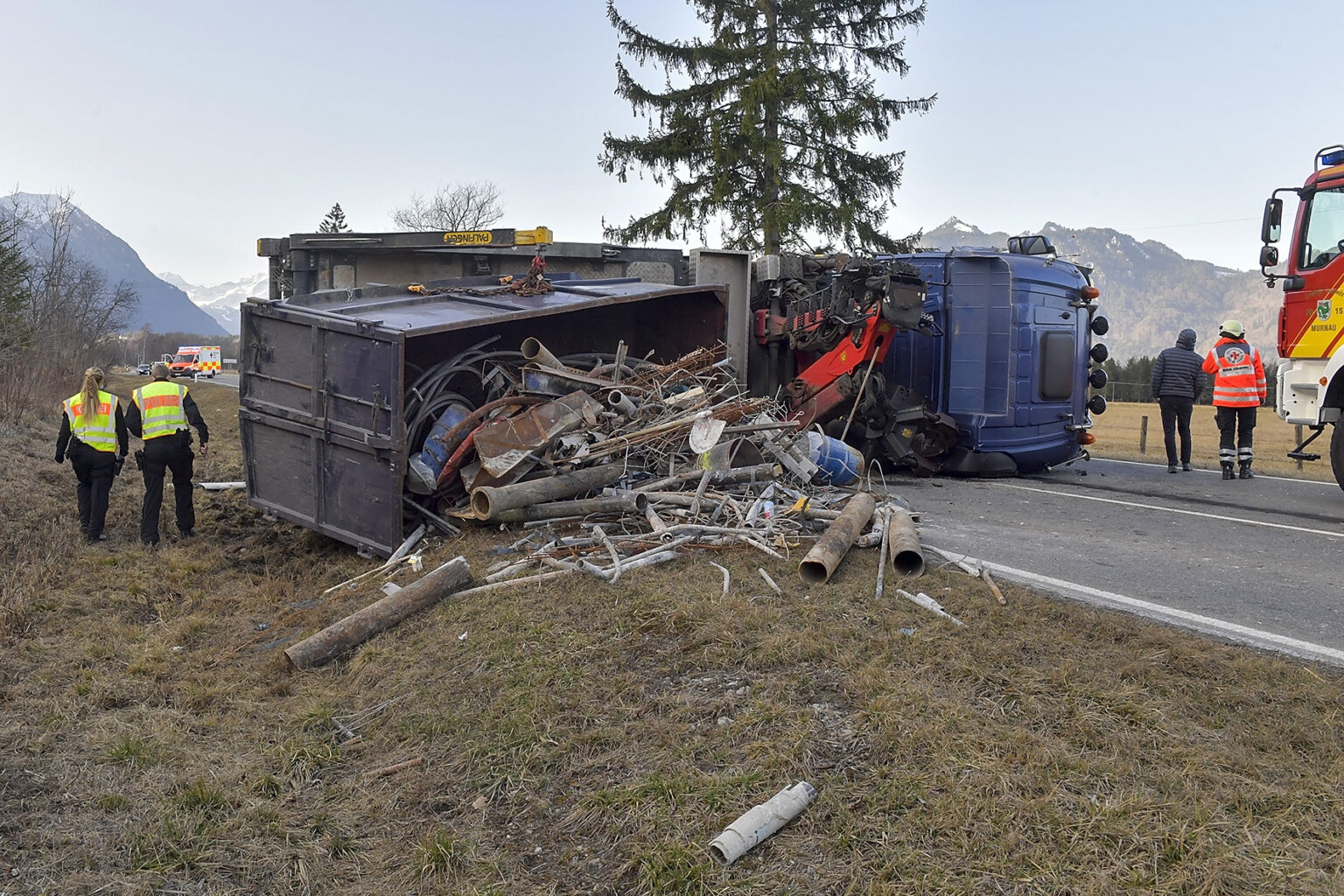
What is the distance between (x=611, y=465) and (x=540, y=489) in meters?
0.63

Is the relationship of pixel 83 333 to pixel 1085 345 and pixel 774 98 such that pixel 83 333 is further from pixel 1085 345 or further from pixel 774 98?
pixel 1085 345

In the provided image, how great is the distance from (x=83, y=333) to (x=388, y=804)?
3805 centimetres

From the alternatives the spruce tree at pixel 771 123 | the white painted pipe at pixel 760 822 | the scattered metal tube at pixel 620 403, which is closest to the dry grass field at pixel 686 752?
the white painted pipe at pixel 760 822

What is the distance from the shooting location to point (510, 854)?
3.28 m

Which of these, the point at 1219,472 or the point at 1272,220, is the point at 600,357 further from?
the point at 1219,472

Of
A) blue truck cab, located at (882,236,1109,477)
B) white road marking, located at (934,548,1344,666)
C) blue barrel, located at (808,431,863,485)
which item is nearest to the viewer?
white road marking, located at (934,548,1344,666)

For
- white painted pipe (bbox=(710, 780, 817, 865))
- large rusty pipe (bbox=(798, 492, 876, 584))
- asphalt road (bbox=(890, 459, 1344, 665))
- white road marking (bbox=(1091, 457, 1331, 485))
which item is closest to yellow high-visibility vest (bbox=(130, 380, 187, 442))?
large rusty pipe (bbox=(798, 492, 876, 584))

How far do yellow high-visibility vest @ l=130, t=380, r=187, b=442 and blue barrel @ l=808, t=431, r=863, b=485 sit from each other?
5.55 meters

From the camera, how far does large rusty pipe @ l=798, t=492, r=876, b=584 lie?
519 cm

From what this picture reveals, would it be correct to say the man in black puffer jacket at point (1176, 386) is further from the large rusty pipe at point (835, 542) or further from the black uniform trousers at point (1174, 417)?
the large rusty pipe at point (835, 542)

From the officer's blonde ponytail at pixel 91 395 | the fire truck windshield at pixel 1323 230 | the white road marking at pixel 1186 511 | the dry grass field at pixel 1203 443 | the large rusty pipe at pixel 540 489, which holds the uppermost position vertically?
the fire truck windshield at pixel 1323 230

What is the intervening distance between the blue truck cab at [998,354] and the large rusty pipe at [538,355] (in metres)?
3.82

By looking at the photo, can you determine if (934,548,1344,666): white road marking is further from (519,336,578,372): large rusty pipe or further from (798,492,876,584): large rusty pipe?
(519,336,578,372): large rusty pipe

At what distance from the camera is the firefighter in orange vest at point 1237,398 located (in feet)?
34.5
